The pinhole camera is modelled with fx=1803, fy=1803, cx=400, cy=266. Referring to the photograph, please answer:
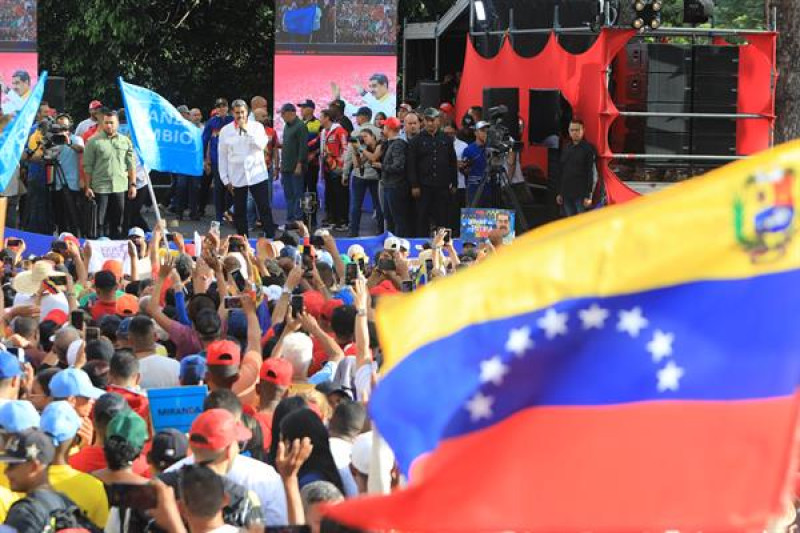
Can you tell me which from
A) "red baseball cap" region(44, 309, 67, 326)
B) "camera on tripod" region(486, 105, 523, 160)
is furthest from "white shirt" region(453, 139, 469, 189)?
"red baseball cap" region(44, 309, 67, 326)

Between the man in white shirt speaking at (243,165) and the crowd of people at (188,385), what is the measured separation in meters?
7.10

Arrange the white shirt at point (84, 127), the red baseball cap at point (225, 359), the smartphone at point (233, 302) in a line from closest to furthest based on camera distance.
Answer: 1. the red baseball cap at point (225, 359)
2. the smartphone at point (233, 302)
3. the white shirt at point (84, 127)

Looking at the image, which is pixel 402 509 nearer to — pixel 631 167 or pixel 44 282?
pixel 44 282

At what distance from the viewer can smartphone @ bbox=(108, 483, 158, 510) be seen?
5.77 metres

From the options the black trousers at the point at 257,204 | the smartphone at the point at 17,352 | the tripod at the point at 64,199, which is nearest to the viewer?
the smartphone at the point at 17,352

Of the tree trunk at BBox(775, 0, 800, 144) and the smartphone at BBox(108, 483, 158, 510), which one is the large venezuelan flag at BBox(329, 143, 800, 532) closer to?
the smartphone at BBox(108, 483, 158, 510)

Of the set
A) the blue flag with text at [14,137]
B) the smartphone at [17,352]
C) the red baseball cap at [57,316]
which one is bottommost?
the red baseball cap at [57,316]

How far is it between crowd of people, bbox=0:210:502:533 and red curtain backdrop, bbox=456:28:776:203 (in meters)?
6.83

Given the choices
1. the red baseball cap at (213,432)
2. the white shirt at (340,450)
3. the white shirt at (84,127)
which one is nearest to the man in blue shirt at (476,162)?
the white shirt at (84,127)

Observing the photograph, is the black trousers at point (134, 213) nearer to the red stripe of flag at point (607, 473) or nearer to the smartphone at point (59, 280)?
the smartphone at point (59, 280)

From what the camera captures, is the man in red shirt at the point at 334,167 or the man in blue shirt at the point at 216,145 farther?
the man in red shirt at the point at 334,167

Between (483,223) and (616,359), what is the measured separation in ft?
41.4

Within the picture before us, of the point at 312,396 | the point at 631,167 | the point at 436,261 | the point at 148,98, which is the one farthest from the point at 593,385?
the point at 631,167

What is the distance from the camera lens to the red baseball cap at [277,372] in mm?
8258
